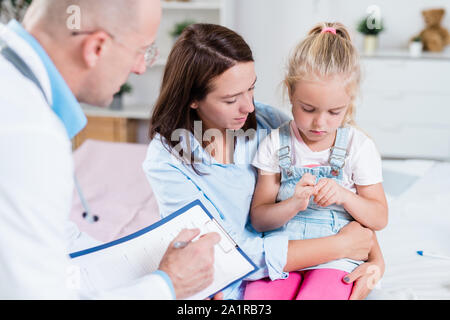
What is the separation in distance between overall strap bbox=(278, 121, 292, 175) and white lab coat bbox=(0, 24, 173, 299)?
1.79ft

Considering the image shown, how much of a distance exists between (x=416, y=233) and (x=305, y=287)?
471 mm

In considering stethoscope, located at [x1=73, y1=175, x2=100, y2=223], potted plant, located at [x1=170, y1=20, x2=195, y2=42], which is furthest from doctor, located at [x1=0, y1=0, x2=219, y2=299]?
potted plant, located at [x1=170, y1=20, x2=195, y2=42]

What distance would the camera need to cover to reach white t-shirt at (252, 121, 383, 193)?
3.41 ft

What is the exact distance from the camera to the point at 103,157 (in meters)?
2.08

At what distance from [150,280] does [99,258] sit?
0.21 meters

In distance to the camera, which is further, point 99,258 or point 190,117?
point 190,117

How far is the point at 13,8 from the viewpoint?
2.93 m

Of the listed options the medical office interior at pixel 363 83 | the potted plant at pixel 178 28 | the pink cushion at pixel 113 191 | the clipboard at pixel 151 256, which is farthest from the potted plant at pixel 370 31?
the clipboard at pixel 151 256

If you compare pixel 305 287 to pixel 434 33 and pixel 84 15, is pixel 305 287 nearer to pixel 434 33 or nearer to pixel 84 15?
pixel 84 15

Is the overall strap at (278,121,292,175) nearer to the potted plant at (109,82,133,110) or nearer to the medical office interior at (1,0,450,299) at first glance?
the medical office interior at (1,0,450,299)

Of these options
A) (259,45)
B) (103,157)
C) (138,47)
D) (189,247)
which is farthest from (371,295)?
(259,45)

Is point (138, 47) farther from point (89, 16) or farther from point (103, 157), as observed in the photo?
point (103, 157)

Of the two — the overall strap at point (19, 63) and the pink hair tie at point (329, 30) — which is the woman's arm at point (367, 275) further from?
the overall strap at point (19, 63)

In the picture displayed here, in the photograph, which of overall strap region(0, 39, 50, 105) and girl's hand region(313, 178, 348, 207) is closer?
overall strap region(0, 39, 50, 105)
